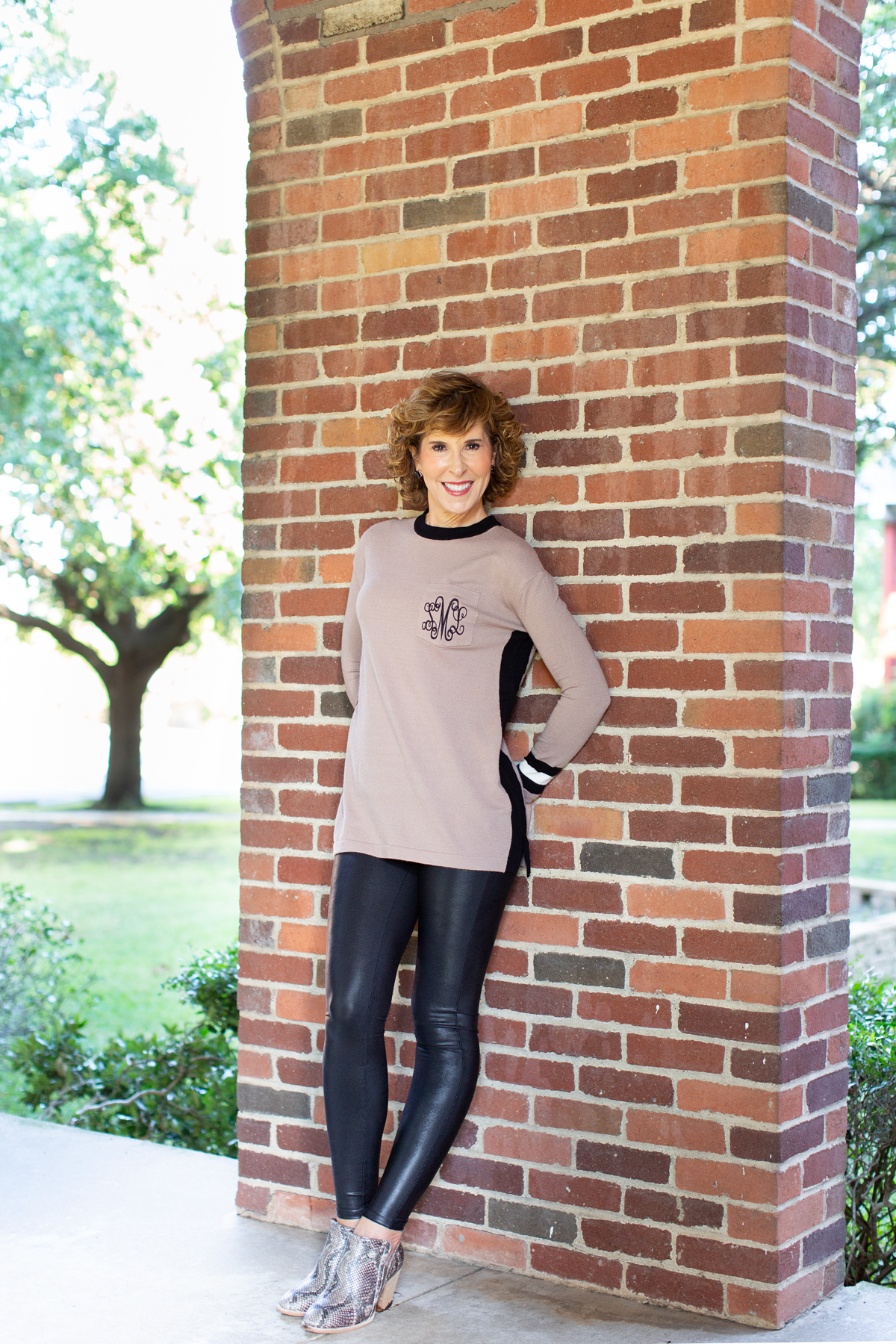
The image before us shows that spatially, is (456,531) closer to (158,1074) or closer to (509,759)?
(509,759)

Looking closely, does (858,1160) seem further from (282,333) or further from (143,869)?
(143,869)

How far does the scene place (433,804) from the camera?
118 inches

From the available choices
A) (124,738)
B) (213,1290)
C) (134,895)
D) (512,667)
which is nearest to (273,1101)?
(213,1290)

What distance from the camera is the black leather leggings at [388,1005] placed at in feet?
9.86

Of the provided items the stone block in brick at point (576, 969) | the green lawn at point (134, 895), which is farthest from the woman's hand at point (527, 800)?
the green lawn at point (134, 895)

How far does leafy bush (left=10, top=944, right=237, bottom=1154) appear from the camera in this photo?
15.4ft

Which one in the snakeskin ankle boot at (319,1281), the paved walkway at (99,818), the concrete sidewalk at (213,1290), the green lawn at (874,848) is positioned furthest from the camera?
the paved walkway at (99,818)

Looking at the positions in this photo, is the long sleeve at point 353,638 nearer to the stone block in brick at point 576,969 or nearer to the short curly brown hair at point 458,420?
the short curly brown hair at point 458,420

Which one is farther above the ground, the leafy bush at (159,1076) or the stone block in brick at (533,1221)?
the stone block in brick at (533,1221)

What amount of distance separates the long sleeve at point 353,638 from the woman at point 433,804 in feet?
0.53

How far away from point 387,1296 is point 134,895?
10727 millimetres

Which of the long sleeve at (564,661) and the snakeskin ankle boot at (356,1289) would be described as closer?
the snakeskin ankle boot at (356,1289)

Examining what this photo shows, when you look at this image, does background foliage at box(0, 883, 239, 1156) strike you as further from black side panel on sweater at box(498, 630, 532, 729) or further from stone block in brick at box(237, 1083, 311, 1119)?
black side panel on sweater at box(498, 630, 532, 729)

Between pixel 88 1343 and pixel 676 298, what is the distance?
8.39 feet
